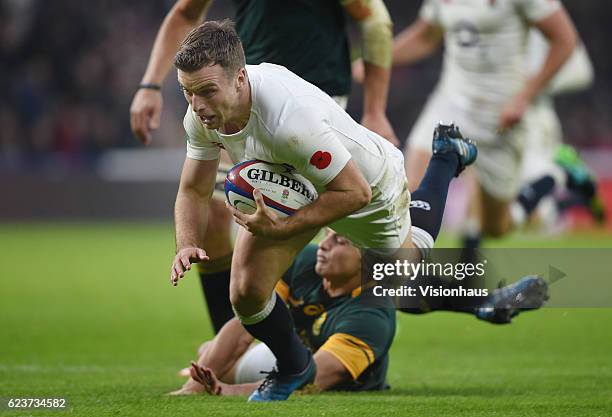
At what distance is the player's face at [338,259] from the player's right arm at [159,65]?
3.49 feet

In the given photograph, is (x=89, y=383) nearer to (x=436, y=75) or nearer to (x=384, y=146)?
(x=384, y=146)

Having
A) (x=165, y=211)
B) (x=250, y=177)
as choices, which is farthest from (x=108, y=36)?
(x=250, y=177)

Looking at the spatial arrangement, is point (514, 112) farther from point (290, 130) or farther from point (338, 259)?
point (290, 130)

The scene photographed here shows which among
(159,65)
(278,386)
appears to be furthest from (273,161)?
(159,65)

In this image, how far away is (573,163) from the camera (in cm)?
1002

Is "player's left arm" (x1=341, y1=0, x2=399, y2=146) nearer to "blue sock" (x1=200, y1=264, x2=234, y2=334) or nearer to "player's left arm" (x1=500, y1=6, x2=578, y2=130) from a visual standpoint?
"blue sock" (x1=200, y1=264, x2=234, y2=334)

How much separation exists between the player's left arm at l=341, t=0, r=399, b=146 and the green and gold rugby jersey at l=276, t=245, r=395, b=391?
764mm

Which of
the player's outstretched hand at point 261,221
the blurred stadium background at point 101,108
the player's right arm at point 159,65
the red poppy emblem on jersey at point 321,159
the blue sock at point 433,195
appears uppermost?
the player's right arm at point 159,65

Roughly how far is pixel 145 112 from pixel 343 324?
4.73 feet

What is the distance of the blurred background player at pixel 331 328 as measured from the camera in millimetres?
5383

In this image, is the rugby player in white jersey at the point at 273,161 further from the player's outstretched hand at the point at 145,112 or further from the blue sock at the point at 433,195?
the player's outstretched hand at the point at 145,112

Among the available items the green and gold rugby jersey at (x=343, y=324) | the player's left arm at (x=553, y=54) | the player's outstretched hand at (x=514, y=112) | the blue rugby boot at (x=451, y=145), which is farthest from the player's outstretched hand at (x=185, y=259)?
the player's left arm at (x=553, y=54)

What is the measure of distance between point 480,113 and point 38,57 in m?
13.1

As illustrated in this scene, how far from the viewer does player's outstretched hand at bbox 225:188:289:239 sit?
4.43 metres
